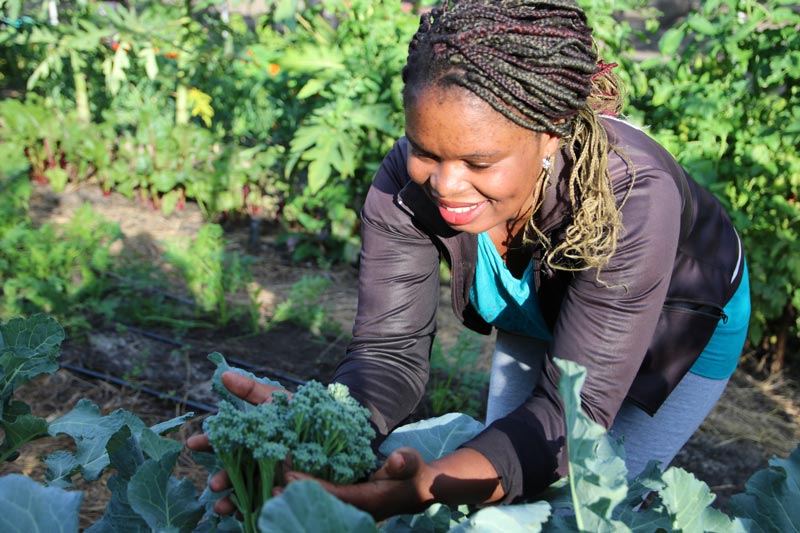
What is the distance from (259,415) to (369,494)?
22cm

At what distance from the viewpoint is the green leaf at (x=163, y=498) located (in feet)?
4.16

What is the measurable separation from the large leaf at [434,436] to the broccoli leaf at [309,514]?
0.49 m

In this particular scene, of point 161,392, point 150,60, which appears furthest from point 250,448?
point 150,60

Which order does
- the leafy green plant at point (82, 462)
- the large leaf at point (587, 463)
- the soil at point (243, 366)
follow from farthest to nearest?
the soil at point (243, 366), the leafy green plant at point (82, 462), the large leaf at point (587, 463)

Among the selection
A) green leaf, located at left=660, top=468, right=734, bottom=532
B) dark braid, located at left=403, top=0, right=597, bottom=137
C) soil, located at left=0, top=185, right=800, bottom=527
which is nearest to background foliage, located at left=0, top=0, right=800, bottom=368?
soil, located at left=0, top=185, right=800, bottom=527

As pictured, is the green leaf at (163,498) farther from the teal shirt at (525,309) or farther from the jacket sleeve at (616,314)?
the teal shirt at (525,309)

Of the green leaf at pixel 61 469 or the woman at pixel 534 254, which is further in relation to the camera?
the green leaf at pixel 61 469

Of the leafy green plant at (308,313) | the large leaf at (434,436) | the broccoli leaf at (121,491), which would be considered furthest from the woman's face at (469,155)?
the leafy green plant at (308,313)

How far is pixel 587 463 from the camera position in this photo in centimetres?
112

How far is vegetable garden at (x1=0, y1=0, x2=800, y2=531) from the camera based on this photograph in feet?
4.42

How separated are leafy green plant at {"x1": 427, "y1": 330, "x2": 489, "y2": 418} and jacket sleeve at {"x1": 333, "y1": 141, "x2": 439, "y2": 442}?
1.36 metres

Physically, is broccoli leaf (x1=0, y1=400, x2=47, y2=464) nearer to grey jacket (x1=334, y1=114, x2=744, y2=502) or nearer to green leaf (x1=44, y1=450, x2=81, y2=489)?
green leaf (x1=44, y1=450, x2=81, y2=489)

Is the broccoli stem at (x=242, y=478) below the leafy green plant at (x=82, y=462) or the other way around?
the other way around

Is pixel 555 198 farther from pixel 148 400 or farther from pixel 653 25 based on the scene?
pixel 653 25
